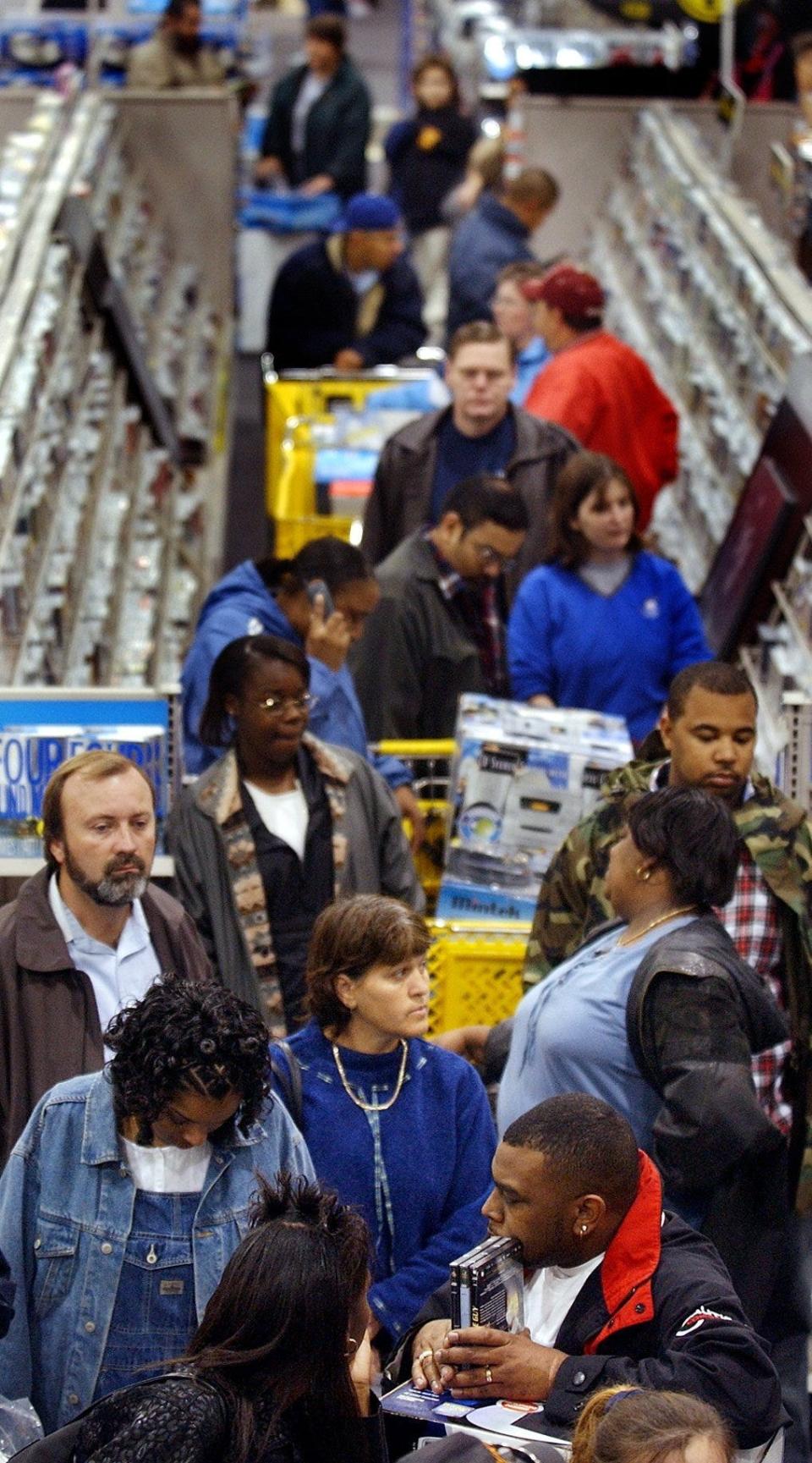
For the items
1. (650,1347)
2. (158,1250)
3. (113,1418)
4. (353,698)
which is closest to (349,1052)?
(158,1250)

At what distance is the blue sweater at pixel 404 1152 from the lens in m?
3.95

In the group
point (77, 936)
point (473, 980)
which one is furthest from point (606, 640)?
point (77, 936)

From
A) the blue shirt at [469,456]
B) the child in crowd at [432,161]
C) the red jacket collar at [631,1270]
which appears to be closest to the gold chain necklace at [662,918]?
the red jacket collar at [631,1270]

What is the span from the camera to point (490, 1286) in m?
3.36

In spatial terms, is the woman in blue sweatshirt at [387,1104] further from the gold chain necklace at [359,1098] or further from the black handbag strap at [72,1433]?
the black handbag strap at [72,1433]

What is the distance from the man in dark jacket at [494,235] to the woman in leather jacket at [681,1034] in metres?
6.66

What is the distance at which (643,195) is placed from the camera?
11.7 meters

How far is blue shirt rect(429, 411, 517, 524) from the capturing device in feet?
24.6

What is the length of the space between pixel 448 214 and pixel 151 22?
2519 millimetres

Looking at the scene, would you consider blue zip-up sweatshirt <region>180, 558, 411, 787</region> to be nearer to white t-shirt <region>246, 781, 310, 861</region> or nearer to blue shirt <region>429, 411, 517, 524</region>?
white t-shirt <region>246, 781, 310, 861</region>

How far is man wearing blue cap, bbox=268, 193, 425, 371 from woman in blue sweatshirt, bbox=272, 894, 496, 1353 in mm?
6523

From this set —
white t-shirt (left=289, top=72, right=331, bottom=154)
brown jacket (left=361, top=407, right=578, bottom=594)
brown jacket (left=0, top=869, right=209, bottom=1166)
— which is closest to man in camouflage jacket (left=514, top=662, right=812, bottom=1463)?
brown jacket (left=0, top=869, right=209, bottom=1166)

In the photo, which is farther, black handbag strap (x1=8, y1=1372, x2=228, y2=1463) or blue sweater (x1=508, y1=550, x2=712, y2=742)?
blue sweater (x1=508, y1=550, x2=712, y2=742)

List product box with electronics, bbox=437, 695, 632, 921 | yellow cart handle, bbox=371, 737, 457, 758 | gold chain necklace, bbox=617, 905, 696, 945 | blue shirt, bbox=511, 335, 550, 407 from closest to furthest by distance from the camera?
gold chain necklace, bbox=617, 905, 696, 945 < product box with electronics, bbox=437, 695, 632, 921 < yellow cart handle, bbox=371, 737, 457, 758 < blue shirt, bbox=511, 335, 550, 407
